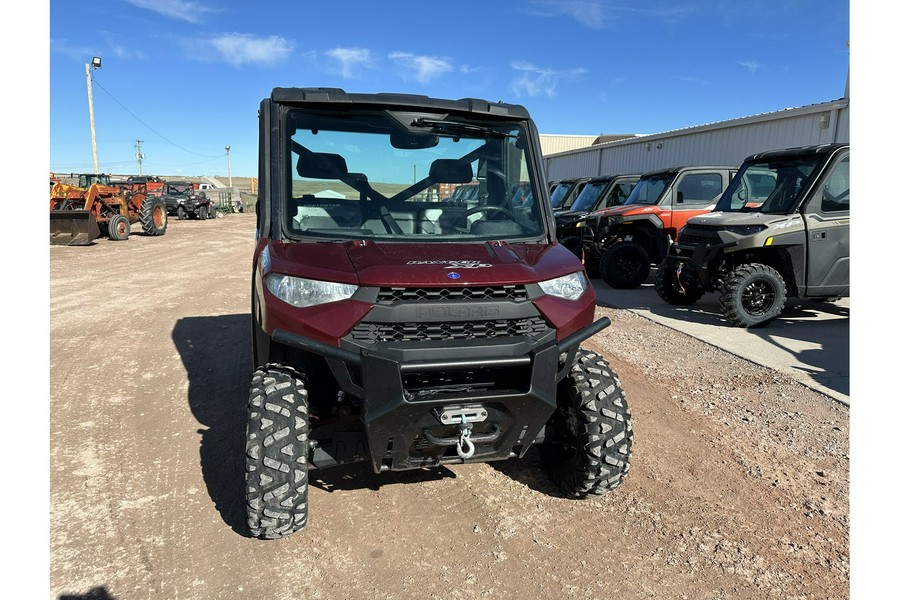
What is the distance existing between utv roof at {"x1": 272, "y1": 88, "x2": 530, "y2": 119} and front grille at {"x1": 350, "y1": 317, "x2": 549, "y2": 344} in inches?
51.9

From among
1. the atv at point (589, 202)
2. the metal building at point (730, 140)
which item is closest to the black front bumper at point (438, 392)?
the atv at point (589, 202)

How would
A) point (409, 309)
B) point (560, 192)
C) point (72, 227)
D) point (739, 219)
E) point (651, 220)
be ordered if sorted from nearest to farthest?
point (409, 309)
point (739, 219)
point (651, 220)
point (560, 192)
point (72, 227)

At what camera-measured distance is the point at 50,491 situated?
10.8 feet

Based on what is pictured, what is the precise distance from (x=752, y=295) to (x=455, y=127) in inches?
217

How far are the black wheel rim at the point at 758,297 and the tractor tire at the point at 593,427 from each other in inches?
193

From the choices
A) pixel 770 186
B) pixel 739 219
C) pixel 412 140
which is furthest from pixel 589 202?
pixel 412 140

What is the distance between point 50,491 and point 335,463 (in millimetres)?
1833

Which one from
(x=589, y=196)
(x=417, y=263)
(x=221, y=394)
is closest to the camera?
(x=417, y=263)

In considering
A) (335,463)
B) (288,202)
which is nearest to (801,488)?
(335,463)

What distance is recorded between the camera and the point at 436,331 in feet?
8.41

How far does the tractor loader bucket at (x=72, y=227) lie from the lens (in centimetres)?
1617

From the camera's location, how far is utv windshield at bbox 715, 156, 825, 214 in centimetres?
717

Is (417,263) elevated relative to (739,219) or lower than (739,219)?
lower

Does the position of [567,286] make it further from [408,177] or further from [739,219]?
[739,219]
